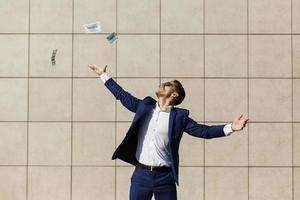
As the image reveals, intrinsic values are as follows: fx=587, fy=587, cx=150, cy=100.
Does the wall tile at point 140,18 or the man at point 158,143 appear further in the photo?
the wall tile at point 140,18

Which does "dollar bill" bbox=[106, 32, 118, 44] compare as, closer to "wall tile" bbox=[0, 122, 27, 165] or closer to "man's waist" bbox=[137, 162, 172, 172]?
"wall tile" bbox=[0, 122, 27, 165]

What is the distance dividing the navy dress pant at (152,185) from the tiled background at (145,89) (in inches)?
84.4

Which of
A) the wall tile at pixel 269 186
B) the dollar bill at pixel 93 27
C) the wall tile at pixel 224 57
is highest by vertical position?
the dollar bill at pixel 93 27

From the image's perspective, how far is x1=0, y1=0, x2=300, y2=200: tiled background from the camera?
7.28m

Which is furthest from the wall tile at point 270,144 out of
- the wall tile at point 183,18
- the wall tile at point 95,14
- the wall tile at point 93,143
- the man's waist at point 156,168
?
the man's waist at point 156,168

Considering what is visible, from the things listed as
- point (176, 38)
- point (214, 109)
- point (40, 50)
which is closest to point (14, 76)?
point (40, 50)

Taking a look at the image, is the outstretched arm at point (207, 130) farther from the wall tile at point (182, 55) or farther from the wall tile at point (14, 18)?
the wall tile at point (14, 18)

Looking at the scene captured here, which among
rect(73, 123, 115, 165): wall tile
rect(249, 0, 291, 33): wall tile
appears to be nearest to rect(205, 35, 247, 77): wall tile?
rect(249, 0, 291, 33): wall tile

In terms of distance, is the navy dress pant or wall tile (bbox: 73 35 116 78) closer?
the navy dress pant

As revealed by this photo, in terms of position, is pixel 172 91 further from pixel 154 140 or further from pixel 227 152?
pixel 227 152

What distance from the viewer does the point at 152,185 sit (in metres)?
5.11

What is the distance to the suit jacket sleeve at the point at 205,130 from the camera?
500cm

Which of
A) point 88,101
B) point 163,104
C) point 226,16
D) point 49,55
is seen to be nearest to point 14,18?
point 49,55

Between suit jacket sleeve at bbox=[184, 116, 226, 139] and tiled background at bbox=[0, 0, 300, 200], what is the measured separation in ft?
6.93
